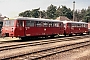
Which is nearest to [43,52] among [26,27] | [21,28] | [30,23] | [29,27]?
[21,28]

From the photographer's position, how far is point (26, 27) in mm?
22047

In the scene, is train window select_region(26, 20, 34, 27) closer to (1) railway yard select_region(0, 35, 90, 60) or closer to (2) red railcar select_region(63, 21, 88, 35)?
(1) railway yard select_region(0, 35, 90, 60)

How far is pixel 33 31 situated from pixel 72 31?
12.4 metres

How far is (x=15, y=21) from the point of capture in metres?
21.0

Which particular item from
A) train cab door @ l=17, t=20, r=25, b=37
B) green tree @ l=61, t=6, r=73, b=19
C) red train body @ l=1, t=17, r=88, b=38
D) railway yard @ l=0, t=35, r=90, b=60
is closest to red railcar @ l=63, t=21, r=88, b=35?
red train body @ l=1, t=17, r=88, b=38

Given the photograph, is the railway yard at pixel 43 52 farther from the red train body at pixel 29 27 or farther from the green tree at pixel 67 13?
the green tree at pixel 67 13

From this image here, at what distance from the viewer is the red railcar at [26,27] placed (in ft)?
69.0

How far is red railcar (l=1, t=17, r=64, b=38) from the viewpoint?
21031mm

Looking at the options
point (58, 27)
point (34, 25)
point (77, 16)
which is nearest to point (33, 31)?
point (34, 25)

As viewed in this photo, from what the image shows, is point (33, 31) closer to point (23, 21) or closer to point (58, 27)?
point (23, 21)

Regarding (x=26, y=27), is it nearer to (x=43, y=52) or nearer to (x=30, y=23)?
(x=30, y=23)

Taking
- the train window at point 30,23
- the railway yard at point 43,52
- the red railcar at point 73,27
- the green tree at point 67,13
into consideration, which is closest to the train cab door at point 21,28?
the train window at point 30,23

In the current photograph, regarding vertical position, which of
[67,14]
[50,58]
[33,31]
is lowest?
[50,58]

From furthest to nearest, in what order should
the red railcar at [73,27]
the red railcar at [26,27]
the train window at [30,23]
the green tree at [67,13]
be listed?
1. the green tree at [67,13]
2. the red railcar at [73,27]
3. the train window at [30,23]
4. the red railcar at [26,27]
